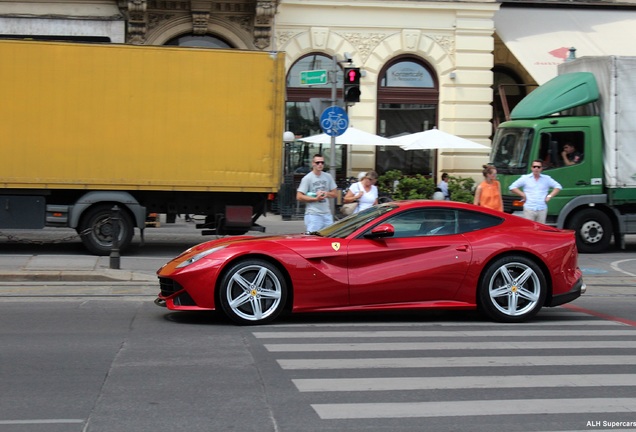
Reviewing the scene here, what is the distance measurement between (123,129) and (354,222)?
7.25m

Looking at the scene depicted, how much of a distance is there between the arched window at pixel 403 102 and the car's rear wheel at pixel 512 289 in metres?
16.8

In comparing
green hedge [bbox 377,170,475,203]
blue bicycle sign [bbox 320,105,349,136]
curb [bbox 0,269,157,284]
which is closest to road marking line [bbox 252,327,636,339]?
curb [bbox 0,269,157,284]

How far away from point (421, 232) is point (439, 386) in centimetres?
307

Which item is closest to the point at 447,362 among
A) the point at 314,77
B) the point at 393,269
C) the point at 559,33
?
the point at 393,269

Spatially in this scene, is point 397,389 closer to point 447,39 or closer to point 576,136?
point 576,136

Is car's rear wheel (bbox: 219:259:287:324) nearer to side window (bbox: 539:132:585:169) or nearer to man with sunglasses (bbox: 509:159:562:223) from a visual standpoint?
man with sunglasses (bbox: 509:159:562:223)

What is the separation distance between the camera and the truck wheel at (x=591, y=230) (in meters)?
18.5

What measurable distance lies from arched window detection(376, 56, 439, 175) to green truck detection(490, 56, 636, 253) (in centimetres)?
772

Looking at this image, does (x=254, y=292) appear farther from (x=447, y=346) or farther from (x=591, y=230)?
(x=591, y=230)

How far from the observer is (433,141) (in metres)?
24.4

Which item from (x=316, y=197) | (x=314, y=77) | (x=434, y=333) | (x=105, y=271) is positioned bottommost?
(x=434, y=333)

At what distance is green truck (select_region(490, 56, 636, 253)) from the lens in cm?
1853

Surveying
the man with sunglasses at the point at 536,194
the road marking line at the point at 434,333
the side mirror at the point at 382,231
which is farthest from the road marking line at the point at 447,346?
the man with sunglasses at the point at 536,194

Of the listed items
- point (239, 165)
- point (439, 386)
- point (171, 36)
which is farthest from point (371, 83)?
point (439, 386)
